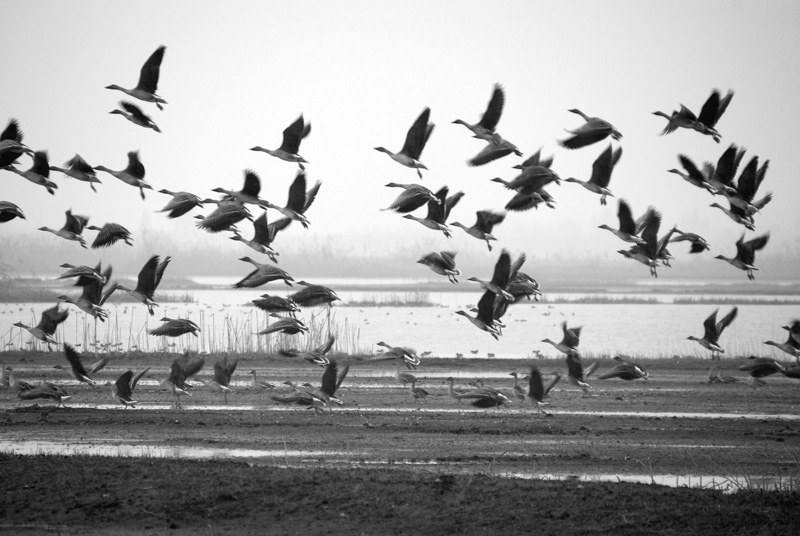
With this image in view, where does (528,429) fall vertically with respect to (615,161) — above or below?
below

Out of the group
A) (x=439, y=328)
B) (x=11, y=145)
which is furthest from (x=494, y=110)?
(x=439, y=328)

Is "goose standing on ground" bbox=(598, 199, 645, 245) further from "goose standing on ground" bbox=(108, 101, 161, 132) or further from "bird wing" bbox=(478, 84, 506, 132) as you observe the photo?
"goose standing on ground" bbox=(108, 101, 161, 132)

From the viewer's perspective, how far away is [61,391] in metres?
19.1

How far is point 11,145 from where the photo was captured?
13844mm

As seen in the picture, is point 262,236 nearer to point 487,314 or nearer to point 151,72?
point 151,72

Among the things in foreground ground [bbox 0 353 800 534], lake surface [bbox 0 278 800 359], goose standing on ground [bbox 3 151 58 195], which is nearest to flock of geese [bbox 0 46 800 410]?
goose standing on ground [bbox 3 151 58 195]

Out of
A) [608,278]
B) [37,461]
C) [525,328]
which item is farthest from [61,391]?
[608,278]

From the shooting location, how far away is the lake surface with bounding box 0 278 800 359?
35.4 meters

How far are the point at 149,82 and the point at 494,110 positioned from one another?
5922 mm

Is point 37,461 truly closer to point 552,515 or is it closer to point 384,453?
point 384,453

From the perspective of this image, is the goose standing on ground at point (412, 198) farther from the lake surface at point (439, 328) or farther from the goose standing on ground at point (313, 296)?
the lake surface at point (439, 328)

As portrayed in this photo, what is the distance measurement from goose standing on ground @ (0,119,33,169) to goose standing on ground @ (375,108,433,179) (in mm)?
6073

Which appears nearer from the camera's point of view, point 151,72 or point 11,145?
point 11,145

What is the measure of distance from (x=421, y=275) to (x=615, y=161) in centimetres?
10973
